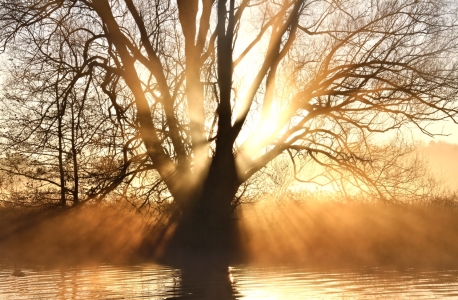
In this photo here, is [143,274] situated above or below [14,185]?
below

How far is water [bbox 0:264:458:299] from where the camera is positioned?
8.97 metres

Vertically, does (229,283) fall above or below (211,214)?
below

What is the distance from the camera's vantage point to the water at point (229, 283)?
897cm

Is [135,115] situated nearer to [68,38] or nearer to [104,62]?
[104,62]

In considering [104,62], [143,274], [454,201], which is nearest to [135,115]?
[104,62]

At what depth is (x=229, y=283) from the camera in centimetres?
1016

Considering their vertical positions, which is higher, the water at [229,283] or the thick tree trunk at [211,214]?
the thick tree trunk at [211,214]

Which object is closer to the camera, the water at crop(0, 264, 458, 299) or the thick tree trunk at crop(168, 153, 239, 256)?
the water at crop(0, 264, 458, 299)

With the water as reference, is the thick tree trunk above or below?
above

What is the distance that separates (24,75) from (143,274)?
17.6 feet

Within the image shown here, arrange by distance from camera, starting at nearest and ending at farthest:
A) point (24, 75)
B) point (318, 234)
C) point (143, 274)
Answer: point (143, 274) < point (24, 75) < point (318, 234)

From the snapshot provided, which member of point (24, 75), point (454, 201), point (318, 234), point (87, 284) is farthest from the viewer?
point (454, 201)

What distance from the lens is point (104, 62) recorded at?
1448cm

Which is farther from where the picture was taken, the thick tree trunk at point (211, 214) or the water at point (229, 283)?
the thick tree trunk at point (211, 214)
